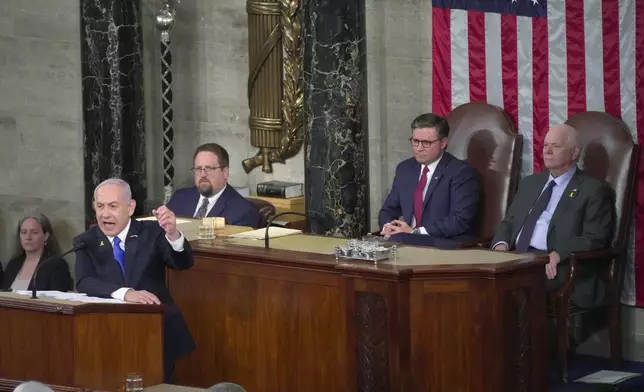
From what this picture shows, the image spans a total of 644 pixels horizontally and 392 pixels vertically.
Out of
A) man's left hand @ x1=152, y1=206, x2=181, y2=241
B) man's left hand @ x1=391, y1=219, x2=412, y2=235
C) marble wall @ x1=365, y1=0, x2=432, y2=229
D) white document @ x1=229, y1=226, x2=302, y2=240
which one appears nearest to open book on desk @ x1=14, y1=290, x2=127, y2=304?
man's left hand @ x1=152, y1=206, x2=181, y2=241

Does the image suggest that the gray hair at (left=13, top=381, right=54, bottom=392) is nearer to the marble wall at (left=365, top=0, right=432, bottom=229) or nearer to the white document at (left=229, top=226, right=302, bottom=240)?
the white document at (left=229, top=226, right=302, bottom=240)

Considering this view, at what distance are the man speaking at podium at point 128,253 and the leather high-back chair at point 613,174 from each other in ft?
Answer: 8.58

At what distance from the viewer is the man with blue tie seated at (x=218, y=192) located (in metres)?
9.91

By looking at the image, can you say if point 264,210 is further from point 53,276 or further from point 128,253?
point 128,253

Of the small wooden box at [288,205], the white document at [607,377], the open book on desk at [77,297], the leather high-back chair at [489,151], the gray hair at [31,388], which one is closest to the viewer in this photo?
the gray hair at [31,388]

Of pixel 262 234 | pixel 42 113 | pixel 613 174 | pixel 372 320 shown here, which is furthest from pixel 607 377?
pixel 42 113

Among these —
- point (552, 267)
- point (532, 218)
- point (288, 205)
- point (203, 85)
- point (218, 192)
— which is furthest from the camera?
point (203, 85)

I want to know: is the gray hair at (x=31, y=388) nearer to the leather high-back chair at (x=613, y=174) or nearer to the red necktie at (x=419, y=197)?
the leather high-back chair at (x=613, y=174)

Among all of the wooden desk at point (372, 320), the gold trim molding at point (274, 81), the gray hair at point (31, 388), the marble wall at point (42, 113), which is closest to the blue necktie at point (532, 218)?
the wooden desk at point (372, 320)

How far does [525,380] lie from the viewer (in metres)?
7.94

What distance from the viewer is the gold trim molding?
1163cm

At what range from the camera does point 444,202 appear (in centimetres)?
978

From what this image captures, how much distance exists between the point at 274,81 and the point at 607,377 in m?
4.17

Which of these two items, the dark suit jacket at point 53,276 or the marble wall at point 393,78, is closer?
the dark suit jacket at point 53,276
